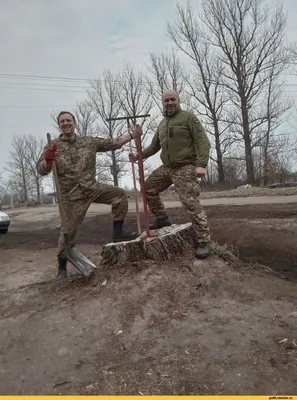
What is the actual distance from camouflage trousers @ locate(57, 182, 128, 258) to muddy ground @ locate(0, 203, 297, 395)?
57 centimetres

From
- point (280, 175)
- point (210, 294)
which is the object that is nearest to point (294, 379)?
point (210, 294)

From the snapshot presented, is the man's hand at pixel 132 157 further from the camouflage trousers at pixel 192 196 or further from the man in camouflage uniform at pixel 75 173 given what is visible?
the camouflage trousers at pixel 192 196

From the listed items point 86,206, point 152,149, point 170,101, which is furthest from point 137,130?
point 86,206

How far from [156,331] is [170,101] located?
9.14 ft

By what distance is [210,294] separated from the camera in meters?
3.96

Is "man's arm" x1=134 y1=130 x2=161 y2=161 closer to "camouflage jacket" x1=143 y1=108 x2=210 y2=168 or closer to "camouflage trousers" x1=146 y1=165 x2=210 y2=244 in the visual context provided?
"camouflage jacket" x1=143 y1=108 x2=210 y2=168

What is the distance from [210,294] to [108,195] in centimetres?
193

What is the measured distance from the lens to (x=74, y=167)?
4879 mm

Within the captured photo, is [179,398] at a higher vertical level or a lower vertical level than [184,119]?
lower

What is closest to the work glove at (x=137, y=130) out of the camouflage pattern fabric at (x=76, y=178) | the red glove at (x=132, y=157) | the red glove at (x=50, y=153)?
the red glove at (x=132, y=157)

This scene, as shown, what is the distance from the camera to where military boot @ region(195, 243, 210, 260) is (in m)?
4.62

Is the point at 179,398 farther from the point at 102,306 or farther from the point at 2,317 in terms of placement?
the point at 2,317

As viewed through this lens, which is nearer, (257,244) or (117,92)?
(257,244)

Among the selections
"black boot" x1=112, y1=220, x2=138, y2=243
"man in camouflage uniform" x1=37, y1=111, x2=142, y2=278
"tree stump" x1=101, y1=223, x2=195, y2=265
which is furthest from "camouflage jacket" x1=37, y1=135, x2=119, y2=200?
"tree stump" x1=101, y1=223, x2=195, y2=265
